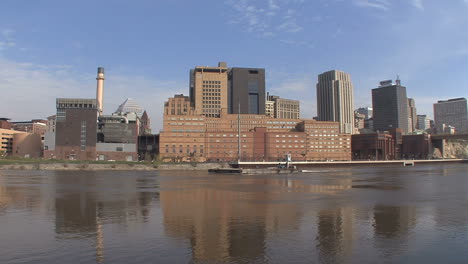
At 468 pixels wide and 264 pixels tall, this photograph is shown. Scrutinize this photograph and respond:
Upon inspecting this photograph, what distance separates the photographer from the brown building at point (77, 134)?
638 ft

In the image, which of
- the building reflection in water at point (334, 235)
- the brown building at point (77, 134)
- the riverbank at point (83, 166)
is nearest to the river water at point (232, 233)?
the building reflection in water at point (334, 235)

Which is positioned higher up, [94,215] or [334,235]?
[94,215]

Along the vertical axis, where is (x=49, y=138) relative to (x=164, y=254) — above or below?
above

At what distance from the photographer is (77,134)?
645ft

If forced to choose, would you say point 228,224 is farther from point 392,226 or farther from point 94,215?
point 94,215

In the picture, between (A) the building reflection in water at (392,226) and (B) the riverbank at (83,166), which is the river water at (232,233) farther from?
(B) the riverbank at (83,166)

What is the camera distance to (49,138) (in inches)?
7825

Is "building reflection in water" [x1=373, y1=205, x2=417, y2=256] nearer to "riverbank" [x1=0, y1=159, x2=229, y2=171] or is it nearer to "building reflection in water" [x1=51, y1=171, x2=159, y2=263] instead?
"building reflection in water" [x1=51, y1=171, x2=159, y2=263]

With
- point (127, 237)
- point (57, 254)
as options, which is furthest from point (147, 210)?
point (57, 254)

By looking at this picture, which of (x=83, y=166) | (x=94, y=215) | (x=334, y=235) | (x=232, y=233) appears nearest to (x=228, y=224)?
(x=232, y=233)

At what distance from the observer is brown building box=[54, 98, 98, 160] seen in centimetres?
19438

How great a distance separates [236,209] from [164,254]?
14818mm

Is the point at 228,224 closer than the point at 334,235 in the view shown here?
No

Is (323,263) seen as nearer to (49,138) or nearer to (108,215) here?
(108,215)
